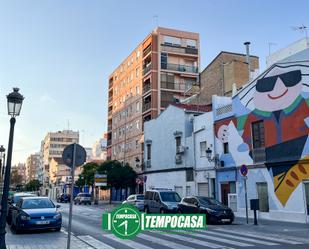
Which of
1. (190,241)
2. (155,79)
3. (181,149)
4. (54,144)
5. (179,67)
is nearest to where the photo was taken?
(190,241)

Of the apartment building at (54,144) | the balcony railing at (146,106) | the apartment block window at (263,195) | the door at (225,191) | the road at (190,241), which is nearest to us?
the road at (190,241)

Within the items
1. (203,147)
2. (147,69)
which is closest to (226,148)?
(203,147)

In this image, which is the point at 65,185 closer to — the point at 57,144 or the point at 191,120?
the point at 57,144

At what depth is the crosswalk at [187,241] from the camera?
1181 cm

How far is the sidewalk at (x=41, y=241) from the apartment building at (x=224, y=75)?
29.1 meters

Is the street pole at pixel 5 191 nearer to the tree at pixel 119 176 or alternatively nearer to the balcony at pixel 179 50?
the tree at pixel 119 176

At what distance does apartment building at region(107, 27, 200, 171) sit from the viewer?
173 feet

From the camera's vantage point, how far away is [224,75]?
4178 cm

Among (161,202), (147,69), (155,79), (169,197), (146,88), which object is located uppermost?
(147,69)

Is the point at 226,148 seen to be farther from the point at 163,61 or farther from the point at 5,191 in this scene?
the point at 163,61

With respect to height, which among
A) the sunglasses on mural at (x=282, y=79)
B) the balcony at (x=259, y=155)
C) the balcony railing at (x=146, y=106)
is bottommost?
the balcony at (x=259, y=155)

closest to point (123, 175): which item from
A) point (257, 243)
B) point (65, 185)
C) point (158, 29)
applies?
point (158, 29)

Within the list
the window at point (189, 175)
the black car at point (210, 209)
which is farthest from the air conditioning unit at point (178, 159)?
the black car at point (210, 209)

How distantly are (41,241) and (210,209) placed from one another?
995 centimetres
